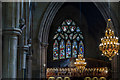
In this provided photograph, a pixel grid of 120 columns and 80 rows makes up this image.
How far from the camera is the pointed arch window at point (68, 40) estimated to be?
32281 millimetres

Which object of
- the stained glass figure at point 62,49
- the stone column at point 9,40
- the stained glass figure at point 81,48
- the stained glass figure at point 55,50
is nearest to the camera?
the stone column at point 9,40

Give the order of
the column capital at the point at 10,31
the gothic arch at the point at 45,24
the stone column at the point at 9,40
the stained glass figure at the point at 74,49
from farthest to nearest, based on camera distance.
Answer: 1. the stained glass figure at the point at 74,49
2. the gothic arch at the point at 45,24
3. the stone column at the point at 9,40
4. the column capital at the point at 10,31

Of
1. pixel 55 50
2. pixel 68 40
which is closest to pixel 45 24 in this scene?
Result: pixel 55 50

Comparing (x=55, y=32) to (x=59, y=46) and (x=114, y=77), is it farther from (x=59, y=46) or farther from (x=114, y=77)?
(x=114, y=77)

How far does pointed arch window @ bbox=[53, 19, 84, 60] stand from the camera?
3228cm

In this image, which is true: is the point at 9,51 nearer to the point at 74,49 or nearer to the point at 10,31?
the point at 10,31

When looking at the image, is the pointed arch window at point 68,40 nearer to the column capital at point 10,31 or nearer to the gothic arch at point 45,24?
the gothic arch at point 45,24

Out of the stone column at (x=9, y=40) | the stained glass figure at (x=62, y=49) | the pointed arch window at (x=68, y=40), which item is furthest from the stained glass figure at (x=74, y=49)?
the stone column at (x=9, y=40)

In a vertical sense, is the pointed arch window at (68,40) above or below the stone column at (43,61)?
above

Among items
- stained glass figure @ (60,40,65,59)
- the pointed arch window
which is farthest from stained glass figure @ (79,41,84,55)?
stained glass figure @ (60,40,65,59)

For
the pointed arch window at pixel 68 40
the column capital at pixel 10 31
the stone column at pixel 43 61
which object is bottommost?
the stone column at pixel 43 61

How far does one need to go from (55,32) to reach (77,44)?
300 cm

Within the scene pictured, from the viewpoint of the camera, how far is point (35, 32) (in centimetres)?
2639

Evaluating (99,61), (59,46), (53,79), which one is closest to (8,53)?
(53,79)
